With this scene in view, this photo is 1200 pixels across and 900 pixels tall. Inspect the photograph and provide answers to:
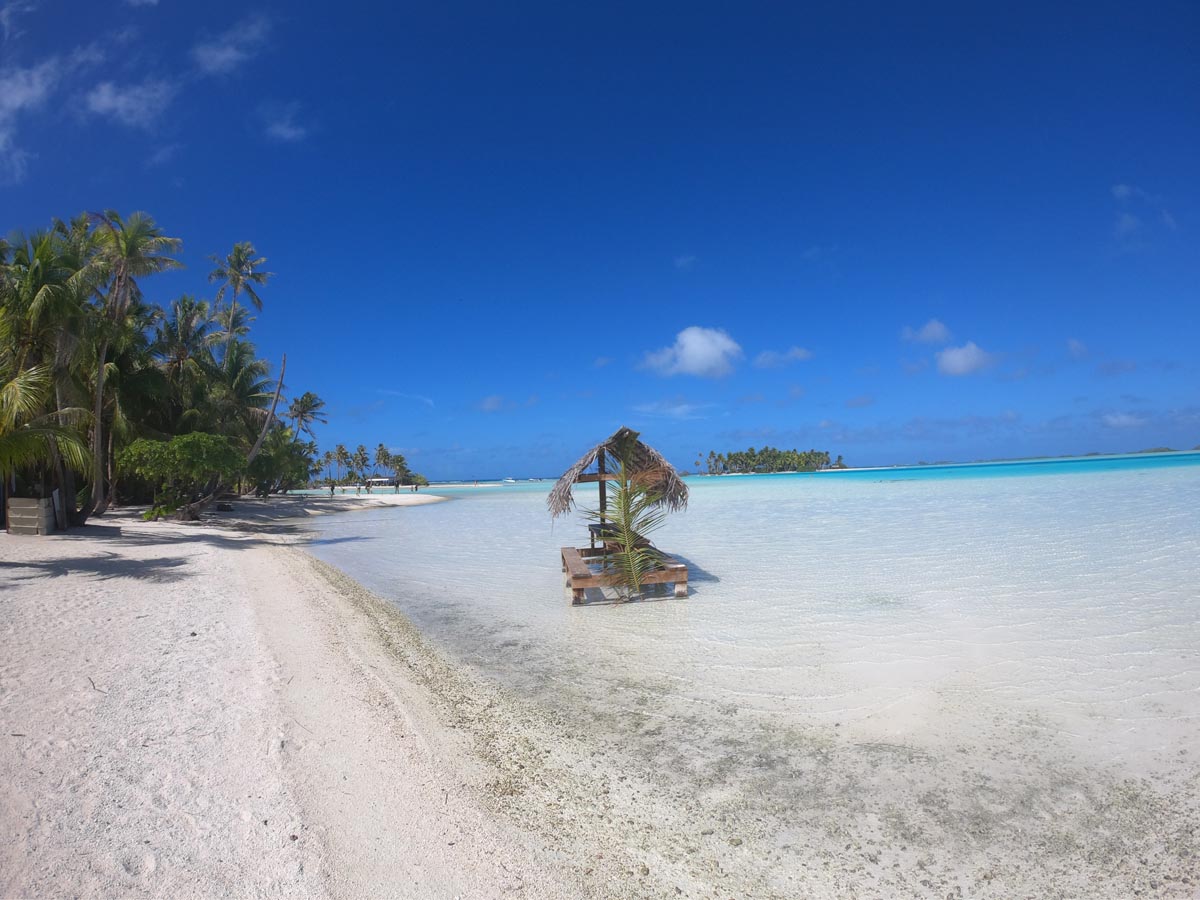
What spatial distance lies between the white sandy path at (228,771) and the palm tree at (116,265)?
1453 centimetres

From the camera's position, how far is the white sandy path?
2.61 meters

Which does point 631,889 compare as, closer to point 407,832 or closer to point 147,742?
point 407,832

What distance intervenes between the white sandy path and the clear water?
4.20 ft

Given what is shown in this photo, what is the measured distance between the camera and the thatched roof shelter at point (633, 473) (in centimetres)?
956

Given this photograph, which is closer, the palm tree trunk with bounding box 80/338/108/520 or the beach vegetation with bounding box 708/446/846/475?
the palm tree trunk with bounding box 80/338/108/520

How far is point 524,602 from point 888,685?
538 centimetres

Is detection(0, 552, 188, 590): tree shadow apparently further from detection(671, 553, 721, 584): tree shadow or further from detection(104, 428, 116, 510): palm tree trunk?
detection(104, 428, 116, 510): palm tree trunk

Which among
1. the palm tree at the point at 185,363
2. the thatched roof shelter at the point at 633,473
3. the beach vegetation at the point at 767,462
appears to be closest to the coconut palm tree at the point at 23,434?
the thatched roof shelter at the point at 633,473

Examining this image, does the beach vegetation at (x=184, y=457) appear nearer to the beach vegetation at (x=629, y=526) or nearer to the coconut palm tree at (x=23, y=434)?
the coconut palm tree at (x=23, y=434)

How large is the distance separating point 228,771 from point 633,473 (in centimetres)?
710

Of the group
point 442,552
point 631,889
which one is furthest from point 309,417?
point 631,889

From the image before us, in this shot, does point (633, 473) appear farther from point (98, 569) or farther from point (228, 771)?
point (98, 569)

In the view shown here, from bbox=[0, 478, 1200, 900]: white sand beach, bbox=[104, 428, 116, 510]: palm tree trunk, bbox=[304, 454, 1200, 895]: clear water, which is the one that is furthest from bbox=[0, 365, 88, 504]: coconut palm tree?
bbox=[104, 428, 116, 510]: palm tree trunk

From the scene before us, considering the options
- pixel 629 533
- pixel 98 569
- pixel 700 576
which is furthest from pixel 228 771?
pixel 98 569
